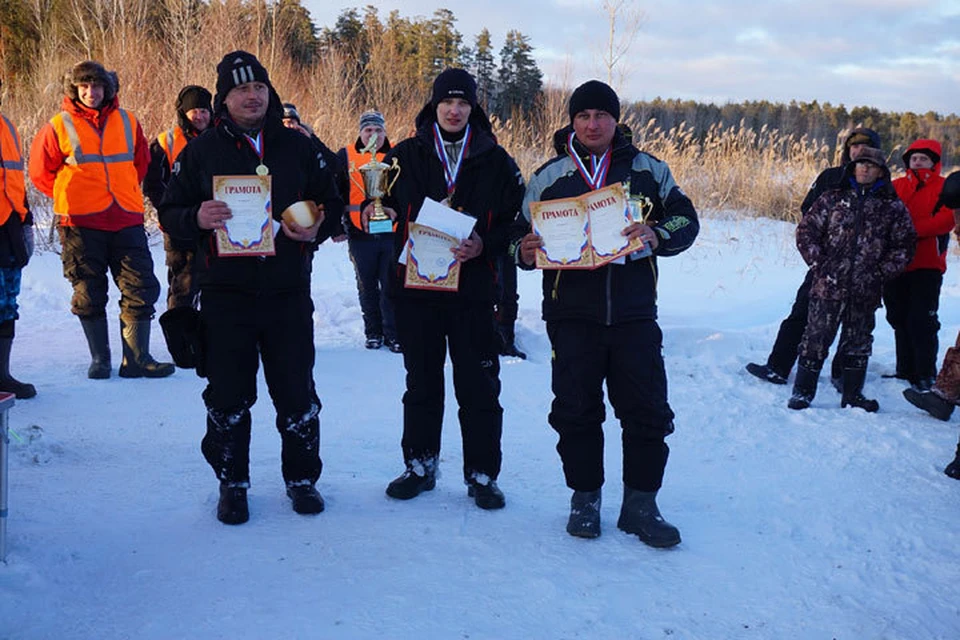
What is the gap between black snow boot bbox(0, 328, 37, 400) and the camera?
5555 millimetres

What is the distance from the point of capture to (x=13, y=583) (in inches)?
114

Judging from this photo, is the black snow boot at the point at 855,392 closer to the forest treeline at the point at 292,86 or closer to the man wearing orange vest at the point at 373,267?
the man wearing orange vest at the point at 373,267

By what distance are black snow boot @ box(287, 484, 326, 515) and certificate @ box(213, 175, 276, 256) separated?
1.18 meters

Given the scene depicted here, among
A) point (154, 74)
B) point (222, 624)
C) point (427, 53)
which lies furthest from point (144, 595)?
point (427, 53)

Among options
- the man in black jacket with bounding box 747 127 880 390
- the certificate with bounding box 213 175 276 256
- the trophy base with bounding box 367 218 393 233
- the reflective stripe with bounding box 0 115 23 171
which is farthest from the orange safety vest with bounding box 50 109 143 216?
the man in black jacket with bounding box 747 127 880 390

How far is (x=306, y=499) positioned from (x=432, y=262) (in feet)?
4.30

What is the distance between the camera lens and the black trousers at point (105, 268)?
241 inches

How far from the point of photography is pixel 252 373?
3729 mm

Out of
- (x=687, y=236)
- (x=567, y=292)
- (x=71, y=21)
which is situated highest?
(x=71, y=21)

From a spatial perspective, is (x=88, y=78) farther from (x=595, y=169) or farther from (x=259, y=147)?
(x=595, y=169)

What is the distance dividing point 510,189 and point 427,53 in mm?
28091

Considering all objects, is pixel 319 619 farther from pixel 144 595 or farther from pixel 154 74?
pixel 154 74

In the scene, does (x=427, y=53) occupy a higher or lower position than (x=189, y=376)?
higher

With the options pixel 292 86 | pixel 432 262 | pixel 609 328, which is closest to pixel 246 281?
pixel 432 262
